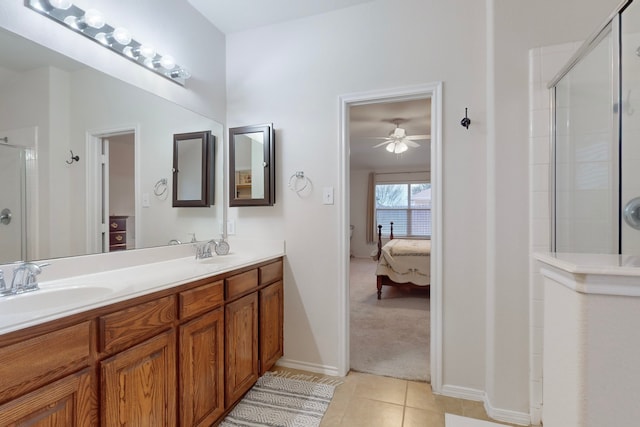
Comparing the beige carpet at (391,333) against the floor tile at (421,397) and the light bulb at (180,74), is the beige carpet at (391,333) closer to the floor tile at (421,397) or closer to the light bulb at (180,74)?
the floor tile at (421,397)

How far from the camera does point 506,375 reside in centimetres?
166

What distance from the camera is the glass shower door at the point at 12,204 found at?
121cm

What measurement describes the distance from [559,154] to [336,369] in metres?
1.92

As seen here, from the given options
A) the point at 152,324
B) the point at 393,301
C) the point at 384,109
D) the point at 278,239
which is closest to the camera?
the point at 152,324

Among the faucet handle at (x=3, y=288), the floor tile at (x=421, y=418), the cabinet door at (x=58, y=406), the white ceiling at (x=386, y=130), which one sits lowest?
the floor tile at (x=421, y=418)

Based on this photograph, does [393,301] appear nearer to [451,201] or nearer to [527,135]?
[451,201]

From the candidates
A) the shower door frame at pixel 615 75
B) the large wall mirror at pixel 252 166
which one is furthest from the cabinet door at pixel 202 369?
the shower door frame at pixel 615 75

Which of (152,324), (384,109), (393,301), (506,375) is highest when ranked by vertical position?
(384,109)

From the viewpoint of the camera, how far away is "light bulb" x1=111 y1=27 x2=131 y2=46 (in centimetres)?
158

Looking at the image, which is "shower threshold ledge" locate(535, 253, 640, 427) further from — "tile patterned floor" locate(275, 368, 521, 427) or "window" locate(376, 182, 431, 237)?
"window" locate(376, 182, 431, 237)

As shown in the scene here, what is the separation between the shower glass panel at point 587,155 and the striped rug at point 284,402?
1.61m

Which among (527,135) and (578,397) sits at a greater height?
(527,135)

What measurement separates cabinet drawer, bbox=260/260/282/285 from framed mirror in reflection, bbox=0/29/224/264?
0.66 m

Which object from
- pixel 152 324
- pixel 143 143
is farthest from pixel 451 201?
pixel 143 143
